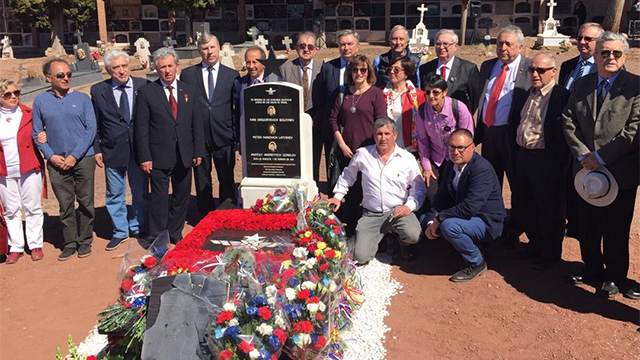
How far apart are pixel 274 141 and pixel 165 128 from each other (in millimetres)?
1083

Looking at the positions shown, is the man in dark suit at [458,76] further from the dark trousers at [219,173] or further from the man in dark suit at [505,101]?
the dark trousers at [219,173]

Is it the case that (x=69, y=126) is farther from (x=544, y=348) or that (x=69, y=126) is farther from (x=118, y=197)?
(x=544, y=348)

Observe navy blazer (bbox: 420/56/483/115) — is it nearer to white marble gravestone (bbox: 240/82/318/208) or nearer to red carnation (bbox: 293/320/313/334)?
white marble gravestone (bbox: 240/82/318/208)

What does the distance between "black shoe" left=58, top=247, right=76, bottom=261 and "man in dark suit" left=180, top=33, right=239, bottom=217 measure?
4.64 feet

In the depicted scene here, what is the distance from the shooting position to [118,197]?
578cm

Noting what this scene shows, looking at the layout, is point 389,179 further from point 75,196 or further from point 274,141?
point 75,196

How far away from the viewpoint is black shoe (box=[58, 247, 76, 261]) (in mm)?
5512

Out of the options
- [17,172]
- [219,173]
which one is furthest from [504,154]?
[17,172]

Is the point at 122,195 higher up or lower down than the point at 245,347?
higher up

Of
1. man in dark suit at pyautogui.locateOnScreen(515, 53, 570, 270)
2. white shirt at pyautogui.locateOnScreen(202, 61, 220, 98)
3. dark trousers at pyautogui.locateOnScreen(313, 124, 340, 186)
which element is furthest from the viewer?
dark trousers at pyautogui.locateOnScreen(313, 124, 340, 186)

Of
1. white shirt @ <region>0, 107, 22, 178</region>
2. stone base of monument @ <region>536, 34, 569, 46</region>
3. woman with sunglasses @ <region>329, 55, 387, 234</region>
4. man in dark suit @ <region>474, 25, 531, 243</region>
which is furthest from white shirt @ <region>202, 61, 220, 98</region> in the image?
stone base of monument @ <region>536, 34, 569, 46</region>

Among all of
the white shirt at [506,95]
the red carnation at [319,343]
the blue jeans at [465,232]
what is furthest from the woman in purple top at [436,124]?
the red carnation at [319,343]

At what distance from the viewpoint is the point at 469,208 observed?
4.76 m

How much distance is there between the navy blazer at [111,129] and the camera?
18.1 ft
